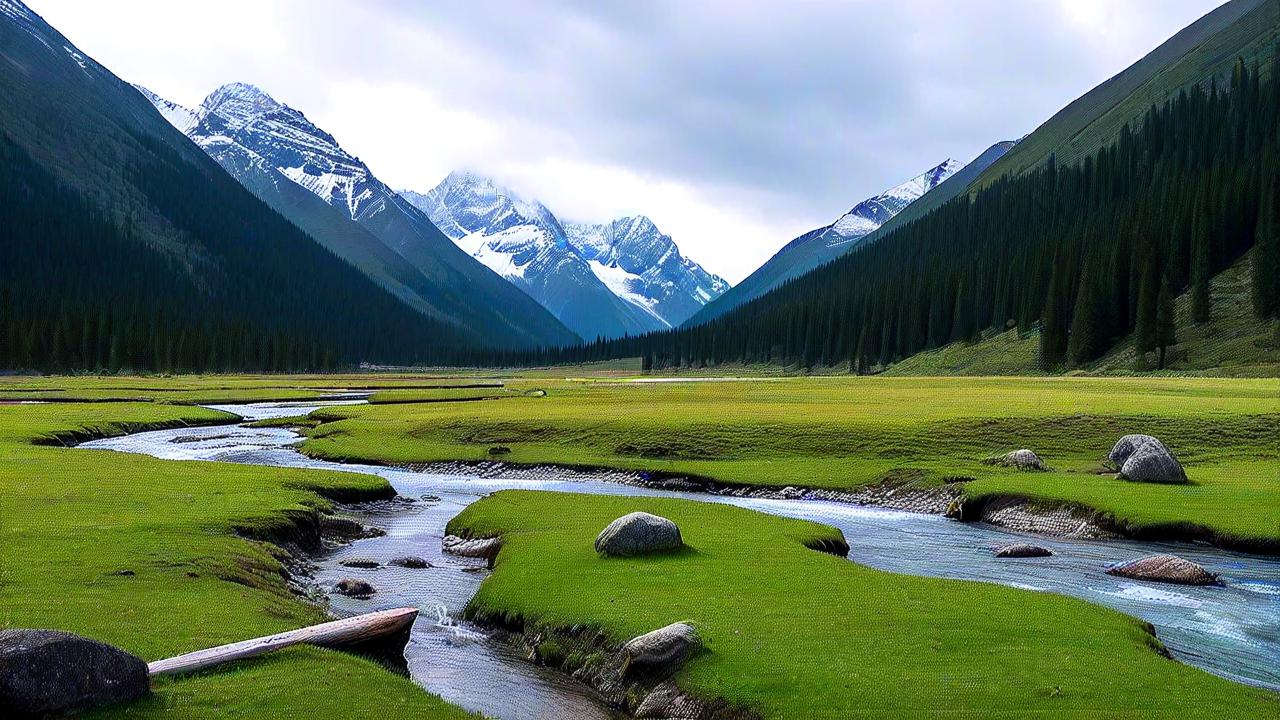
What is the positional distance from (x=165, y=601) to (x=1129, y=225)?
163m

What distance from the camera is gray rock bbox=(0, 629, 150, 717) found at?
36.9 ft

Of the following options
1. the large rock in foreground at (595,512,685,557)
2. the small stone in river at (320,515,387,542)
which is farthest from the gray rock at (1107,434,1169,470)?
the small stone in river at (320,515,387,542)

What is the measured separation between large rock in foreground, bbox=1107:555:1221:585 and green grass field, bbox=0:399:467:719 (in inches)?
832

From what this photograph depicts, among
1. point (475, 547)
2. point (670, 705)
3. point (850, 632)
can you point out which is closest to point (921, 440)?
point (475, 547)

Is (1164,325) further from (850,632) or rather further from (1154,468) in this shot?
(850,632)

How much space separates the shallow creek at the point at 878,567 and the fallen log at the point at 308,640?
49.1 inches

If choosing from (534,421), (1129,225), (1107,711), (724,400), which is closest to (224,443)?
(534,421)

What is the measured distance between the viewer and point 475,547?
28578 mm

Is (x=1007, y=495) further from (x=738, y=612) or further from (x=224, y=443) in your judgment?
(x=224, y=443)

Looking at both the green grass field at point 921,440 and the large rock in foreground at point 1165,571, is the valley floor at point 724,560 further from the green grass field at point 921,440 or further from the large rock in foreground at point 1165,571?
the large rock in foreground at point 1165,571

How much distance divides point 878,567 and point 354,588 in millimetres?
15537

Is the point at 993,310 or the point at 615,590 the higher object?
the point at 993,310

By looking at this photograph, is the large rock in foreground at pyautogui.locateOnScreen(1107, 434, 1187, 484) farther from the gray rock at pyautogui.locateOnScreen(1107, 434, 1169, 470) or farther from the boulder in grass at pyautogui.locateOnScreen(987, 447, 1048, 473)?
the boulder in grass at pyautogui.locateOnScreen(987, 447, 1048, 473)

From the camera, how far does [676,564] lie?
2298 cm
